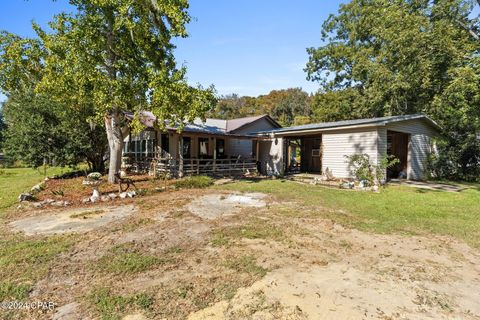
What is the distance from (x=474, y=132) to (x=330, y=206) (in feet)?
38.3

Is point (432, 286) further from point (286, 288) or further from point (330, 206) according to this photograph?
point (330, 206)

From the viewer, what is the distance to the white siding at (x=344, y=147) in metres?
12.8

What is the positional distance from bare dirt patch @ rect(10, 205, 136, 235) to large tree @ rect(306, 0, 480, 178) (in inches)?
662

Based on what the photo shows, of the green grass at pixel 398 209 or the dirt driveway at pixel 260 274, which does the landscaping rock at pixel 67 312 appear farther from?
the green grass at pixel 398 209

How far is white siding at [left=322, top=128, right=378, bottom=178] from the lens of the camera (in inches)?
505

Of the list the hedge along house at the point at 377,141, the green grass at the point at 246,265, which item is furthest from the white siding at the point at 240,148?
the green grass at the point at 246,265

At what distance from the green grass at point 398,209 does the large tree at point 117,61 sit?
5.04 m

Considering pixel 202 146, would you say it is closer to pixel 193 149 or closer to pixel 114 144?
pixel 193 149

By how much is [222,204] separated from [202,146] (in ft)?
34.9

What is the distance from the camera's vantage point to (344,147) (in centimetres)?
1409

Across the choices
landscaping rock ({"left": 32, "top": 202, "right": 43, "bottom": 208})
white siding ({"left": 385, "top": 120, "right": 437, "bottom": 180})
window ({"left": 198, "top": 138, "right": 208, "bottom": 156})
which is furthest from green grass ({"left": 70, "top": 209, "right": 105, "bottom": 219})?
white siding ({"left": 385, "top": 120, "right": 437, "bottom": 180})

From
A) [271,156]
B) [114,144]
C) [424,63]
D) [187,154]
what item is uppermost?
[424,63]

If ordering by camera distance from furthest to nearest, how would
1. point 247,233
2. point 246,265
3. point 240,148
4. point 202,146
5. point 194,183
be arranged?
1. point 240,148
2. point 202,146
3. point 194,183
4. point 247,233
5. point 246,265

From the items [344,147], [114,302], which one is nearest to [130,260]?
[114,302]
